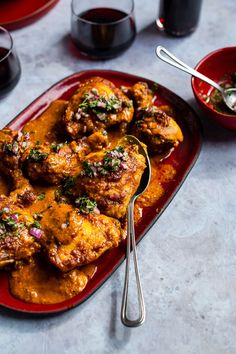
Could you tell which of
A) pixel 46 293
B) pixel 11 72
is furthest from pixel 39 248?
pixel 11 72

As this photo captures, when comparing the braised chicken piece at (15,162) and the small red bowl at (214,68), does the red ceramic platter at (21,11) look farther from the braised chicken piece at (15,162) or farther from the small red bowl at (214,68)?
the small red bowl at (214,68)

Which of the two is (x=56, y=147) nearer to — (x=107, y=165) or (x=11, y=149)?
(x=11, y=149)

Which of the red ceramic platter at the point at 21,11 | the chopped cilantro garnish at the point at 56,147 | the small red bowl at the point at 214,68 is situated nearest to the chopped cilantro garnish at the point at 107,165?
the chopped cilantro garnish at the point at 56,147

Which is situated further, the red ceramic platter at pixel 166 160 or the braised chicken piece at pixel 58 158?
the braised chicken piece at pixel 58 158

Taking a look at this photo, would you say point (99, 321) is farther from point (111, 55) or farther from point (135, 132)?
point (111, 55)

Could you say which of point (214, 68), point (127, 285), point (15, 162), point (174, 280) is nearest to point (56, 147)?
point (15, 162)

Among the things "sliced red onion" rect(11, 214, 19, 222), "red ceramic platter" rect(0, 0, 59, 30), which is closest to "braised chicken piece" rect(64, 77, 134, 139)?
"sliced red onion" rect(11, 214, 19, 222)
